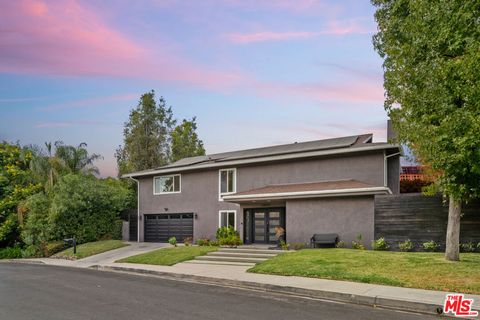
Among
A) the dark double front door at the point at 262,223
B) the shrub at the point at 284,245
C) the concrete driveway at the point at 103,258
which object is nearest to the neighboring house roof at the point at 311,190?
the dark double front door at the point at 262,223

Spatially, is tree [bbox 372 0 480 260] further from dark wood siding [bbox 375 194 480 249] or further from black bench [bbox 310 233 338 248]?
black bench [bbox 310 233 338 248]

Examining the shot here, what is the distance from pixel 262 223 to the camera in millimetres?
24109

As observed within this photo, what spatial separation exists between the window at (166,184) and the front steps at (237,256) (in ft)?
32.0

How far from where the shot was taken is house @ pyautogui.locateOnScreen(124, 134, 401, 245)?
2016 cm

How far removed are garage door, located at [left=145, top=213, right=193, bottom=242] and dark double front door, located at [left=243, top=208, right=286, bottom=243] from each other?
16.8 ft

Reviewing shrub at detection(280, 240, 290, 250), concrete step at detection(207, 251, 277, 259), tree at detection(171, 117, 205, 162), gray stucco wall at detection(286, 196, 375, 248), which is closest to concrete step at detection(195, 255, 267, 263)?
concrete step at detection(207, 251, 277, 259)

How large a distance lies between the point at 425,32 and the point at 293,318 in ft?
31.2

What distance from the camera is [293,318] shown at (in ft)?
27.7

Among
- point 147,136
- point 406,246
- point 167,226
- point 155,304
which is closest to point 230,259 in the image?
point 406,246

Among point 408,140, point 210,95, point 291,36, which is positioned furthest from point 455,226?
point 210,95

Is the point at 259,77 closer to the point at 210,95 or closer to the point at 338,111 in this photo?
the point at 210,95

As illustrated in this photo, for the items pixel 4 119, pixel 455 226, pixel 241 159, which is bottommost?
pixel 455 226

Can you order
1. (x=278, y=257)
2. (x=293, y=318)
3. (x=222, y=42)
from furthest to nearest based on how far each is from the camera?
(x=222, y=42) < (x=278, y=257) < (x=293, y=318)

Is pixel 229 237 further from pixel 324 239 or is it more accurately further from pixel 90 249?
pixel 90 249
